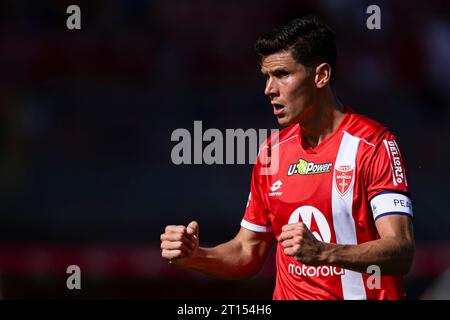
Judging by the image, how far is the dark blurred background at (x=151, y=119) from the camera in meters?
10.9

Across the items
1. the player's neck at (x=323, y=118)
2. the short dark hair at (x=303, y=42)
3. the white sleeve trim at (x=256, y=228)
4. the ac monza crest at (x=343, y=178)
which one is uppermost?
the short dark hair at (x=303, y=42)

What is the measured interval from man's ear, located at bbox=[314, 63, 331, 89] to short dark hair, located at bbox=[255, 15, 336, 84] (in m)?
0.03

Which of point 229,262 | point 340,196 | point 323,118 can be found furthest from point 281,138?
point 229,262

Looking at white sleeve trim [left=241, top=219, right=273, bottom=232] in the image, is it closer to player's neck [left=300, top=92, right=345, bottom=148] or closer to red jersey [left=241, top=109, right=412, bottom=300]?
red jersey [left=241, top=109, right=412, bottom=300]

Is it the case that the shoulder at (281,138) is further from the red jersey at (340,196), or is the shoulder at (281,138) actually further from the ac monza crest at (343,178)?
the ac monza crest at (343,178)

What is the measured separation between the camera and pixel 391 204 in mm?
4871

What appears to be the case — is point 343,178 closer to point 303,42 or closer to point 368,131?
point 368,131

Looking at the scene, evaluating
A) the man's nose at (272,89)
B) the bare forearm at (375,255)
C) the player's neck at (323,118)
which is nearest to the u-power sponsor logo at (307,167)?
the player's neck at (323,118)

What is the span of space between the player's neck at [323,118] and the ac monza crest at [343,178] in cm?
31

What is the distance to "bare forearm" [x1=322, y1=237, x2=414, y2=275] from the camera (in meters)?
4.61

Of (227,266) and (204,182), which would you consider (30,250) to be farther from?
(227,266)

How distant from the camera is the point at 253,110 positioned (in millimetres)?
11750

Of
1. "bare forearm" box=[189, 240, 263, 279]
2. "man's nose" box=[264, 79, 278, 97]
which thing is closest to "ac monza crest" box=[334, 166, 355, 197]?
"man's nose" box=[264, 79, 278, 97]
